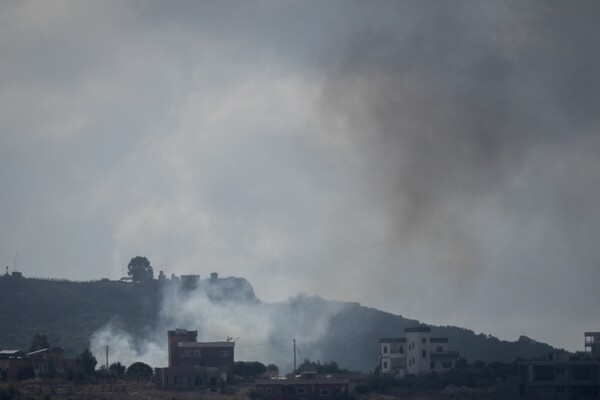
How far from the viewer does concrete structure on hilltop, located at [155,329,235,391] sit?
127375 mm

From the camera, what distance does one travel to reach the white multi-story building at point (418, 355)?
142 meters

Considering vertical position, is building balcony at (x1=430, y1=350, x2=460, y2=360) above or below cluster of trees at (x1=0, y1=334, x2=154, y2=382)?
above

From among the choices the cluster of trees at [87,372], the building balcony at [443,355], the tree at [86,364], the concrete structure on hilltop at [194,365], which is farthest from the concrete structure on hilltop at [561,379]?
the tree at [86,364]

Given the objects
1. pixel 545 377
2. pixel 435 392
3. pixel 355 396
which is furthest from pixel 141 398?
pixel 545 377

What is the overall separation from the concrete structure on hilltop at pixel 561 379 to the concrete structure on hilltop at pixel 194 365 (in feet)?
101

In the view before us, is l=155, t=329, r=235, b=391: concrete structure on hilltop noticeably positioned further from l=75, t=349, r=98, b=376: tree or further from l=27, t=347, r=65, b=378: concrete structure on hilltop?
l=27, t=347, r=65, b=378: concrete structure on hilltop

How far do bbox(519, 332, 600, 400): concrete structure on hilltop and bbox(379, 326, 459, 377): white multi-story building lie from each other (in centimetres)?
1581

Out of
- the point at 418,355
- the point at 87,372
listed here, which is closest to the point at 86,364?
the point at 87,372

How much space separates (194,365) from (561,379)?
3837cm

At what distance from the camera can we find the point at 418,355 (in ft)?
468

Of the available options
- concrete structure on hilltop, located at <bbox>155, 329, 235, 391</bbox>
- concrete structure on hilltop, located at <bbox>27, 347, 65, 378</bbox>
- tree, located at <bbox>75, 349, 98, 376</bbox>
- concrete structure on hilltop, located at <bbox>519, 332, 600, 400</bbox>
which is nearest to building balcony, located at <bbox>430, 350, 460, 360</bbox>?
concrete structure on hilltop, located at <bbox>519, 332, 600, 400</bbox>

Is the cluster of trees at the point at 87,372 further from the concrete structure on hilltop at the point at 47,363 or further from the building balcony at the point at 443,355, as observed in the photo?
the building balcony at the point at 443,355

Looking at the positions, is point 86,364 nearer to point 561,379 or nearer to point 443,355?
point 443,355

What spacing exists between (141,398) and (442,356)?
41.0 metres
